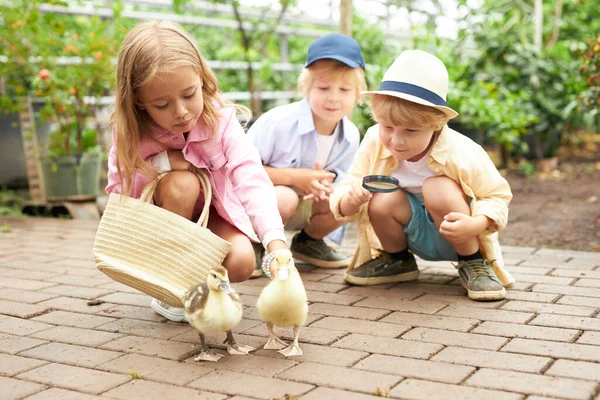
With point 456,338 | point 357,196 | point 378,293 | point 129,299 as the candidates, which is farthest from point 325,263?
point 456,338

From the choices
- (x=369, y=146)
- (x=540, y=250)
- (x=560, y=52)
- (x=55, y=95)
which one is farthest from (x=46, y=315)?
(x=560, y=52)

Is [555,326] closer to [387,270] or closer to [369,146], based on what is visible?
[387,270]

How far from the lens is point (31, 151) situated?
19.7 ft

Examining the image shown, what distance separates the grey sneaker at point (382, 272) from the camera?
11.1 feet

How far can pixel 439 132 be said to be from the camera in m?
3.13

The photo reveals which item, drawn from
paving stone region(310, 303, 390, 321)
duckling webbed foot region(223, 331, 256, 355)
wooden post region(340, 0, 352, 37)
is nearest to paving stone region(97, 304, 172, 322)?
duckling webbed foot region(223, 331, 256, 355)

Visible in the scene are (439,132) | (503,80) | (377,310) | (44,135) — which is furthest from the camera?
(503,80)

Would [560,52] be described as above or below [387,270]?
above

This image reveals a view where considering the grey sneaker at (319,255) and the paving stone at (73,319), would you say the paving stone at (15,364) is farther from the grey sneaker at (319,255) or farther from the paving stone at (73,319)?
the grey sneaker at (319,255)

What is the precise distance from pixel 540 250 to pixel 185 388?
2.53 m

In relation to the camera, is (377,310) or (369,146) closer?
(377,310)

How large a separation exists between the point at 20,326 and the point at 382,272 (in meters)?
1.63

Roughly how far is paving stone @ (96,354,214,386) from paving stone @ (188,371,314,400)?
56mm

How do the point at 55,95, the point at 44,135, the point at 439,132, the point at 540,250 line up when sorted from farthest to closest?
the point at 44,135 < the point at 55,95 < the point at 540,250 < the point at 439,132
